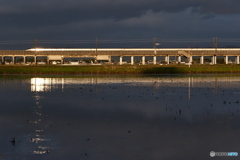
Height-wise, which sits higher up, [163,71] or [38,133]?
[163,71]

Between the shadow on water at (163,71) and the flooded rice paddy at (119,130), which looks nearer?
the flooded rice paddy at (119,130)

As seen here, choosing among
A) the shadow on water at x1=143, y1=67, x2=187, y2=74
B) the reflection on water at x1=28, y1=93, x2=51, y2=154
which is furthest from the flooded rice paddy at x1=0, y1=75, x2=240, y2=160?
the shadow on water at x1=143, y1=67, x2=187, y2=74

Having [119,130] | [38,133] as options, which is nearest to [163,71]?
[119,130]

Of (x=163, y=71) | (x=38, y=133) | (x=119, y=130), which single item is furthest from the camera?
(x=163, y=71)

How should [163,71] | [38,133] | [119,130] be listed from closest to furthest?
[38,133] → [119,130] → [163,71]

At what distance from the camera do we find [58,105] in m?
31.0

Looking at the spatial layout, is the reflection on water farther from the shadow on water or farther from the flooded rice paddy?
the shadow on water

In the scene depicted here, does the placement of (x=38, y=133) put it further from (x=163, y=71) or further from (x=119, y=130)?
(x=163, y=71)

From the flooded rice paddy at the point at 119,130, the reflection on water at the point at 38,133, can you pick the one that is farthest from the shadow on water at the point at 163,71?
the reflection on water at the point at 38,133

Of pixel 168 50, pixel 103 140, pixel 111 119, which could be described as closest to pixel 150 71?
pixel 168 50

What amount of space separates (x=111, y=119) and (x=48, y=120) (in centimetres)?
348

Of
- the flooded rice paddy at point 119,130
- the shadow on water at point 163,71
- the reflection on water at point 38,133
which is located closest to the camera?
the flooded rice paddy at point 119,130

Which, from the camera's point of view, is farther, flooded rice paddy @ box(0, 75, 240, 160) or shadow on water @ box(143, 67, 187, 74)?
shadow on water @ box(143, 67, 187, 74)

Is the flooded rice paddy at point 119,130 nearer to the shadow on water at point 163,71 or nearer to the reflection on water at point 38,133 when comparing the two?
the reflection on water at point 38,133
